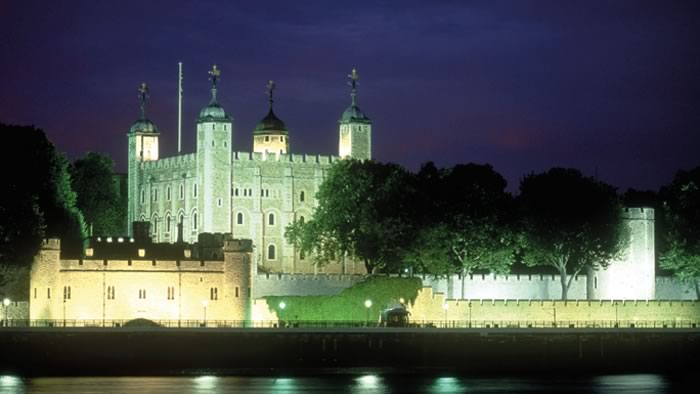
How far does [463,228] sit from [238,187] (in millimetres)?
24144

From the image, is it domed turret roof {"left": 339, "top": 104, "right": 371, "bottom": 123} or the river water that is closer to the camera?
the river water

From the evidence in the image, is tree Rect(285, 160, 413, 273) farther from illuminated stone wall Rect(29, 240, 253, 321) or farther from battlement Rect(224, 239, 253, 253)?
illuminated stone wall Rect(29, 240, 253, 321)

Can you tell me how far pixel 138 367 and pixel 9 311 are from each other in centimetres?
1166

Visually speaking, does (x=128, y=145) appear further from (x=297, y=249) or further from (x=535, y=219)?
(x=535, y=219)

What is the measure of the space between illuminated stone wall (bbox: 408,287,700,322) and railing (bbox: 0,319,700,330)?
0.46 m

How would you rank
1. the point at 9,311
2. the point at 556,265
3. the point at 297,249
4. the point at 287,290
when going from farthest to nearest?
the point at 297,249, the point at 556,265, the point at 287,290, the point at 9,311

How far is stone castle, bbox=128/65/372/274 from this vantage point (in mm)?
134625

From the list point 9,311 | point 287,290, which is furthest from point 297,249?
point 9,311

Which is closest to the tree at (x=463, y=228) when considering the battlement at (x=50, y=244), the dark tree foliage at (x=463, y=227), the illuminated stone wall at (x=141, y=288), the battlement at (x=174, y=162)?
the dark tree foliage at (x=463, y=227)

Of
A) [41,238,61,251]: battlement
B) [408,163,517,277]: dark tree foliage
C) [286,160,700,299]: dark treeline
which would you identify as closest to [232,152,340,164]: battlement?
[286,160,700,299]: dark treeline

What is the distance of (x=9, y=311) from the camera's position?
104m

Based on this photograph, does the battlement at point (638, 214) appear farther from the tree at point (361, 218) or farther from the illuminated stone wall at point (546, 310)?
the tree at point (361, 218)

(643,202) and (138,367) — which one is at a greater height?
(643,202)

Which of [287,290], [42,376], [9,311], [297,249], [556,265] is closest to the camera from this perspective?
[42,376]
